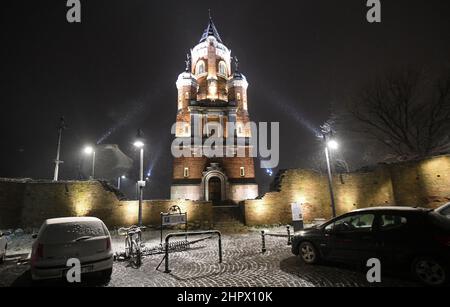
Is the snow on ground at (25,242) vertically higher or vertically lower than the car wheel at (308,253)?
lower

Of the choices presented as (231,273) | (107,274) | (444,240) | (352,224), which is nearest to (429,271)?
(444,240)

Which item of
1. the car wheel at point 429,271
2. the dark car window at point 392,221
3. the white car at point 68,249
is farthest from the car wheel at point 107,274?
the car wheel at point 429,271

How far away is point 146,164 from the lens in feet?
157

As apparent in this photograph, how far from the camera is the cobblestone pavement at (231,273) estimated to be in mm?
5320

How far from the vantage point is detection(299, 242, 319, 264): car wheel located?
6633 mm

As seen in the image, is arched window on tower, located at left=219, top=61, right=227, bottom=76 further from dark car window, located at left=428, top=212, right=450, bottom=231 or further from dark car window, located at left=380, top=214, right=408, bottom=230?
dark car window, located at left=428, top=212, right=450, bottom=231

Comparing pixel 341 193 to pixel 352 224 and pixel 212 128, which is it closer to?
pixel 352 224

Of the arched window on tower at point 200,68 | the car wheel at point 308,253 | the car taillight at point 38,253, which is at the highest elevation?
the arched window on tower at point 200,68

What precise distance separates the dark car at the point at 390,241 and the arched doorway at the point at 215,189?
21.0 m

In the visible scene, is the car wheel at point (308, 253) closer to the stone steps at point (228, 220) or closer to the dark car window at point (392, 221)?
the dark car window at point (392, 221)

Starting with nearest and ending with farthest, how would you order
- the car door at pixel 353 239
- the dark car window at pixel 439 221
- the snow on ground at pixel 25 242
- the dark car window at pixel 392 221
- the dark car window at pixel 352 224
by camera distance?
the dark car window at pixel 439 221 → the dark car window at pixel 392 221 → the car door at pixel 353 239 → the dark car window at pixel 352 224 → the snow on ground at pixel 25 242

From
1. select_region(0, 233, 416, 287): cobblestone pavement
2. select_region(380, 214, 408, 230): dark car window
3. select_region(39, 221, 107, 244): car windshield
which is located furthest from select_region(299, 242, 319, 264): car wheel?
select_region(39, 221, 107, 244): car windshield
